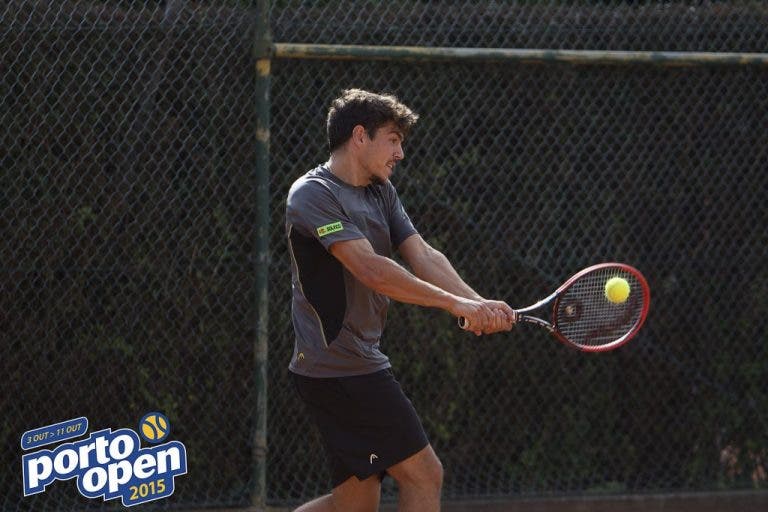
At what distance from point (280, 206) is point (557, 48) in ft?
5.14

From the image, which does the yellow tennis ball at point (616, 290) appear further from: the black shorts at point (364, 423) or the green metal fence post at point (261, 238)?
the green metal fence post at point (261, 238)

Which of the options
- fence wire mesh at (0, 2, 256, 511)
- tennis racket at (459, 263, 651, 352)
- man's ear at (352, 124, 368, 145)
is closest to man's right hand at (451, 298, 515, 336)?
tennis racket at (459, 263, 651, 352)

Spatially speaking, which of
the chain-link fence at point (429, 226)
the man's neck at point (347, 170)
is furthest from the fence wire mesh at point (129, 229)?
the man's neck at point (347, 170)

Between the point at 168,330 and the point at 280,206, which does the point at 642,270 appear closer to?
the point at 280,206

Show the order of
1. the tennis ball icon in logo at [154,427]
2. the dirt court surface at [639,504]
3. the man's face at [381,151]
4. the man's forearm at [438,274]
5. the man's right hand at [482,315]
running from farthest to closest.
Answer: the dirt court surface at [639,504], the tennis ball icon in logo at [154,427], the man's forearm at [438,274], the man's face at [381,151], the man's right hand at [482,315]

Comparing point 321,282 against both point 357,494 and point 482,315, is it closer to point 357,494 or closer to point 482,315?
point 482,315

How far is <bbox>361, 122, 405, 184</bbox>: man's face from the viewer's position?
4164mm

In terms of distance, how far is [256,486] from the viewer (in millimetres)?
5270

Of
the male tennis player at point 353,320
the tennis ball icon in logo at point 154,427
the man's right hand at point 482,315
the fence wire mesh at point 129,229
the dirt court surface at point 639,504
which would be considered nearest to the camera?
the man's right hand at point 482,315

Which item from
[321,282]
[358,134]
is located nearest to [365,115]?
[358,134]

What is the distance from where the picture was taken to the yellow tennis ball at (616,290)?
441 centimetres

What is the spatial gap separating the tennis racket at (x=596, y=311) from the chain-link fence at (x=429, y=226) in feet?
3.68

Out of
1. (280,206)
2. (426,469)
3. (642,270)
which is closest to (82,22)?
(280,206)

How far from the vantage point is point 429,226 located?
5.60m
